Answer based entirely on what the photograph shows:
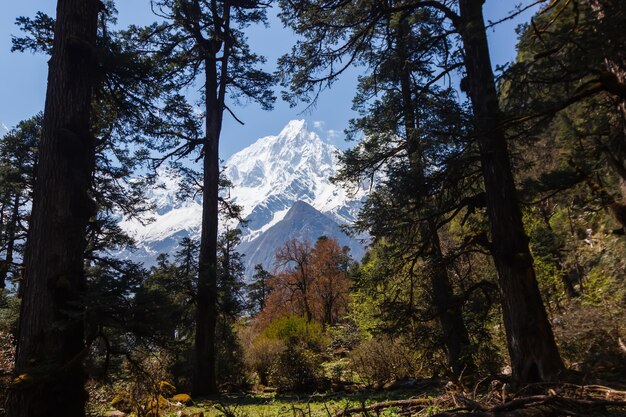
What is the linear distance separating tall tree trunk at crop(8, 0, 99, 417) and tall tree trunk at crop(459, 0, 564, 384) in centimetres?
570

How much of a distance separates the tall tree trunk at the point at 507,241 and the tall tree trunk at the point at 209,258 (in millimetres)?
7461

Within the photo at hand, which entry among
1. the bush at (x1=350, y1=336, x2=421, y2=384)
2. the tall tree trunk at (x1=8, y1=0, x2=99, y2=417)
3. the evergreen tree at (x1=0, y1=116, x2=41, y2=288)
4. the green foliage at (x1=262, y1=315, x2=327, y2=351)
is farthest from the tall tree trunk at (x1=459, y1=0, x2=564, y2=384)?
the evergreen tree at (x1=0, y1=116, x2=41, y2=288)

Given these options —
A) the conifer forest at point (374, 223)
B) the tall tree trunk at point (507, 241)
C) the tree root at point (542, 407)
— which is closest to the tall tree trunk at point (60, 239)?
the conifer forest at point (374, 223)

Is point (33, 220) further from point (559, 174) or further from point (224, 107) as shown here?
point (224, 107)

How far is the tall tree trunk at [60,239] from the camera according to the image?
4.15 m

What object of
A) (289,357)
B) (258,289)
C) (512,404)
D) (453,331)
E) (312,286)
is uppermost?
(312,286)

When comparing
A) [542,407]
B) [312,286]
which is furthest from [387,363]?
[312,286]

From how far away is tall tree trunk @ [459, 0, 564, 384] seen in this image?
190 inches

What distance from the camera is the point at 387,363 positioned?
32.0ft

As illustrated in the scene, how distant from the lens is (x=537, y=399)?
269cm

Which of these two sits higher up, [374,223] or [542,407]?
[374,223]

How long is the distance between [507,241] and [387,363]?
5931 millimetres

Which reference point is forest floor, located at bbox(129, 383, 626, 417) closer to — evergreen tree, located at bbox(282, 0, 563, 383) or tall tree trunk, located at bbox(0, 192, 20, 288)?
evergreen tree, located at bbox(282, 0, 563, 383)

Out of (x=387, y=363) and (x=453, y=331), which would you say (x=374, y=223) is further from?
(x=387, y=363)
